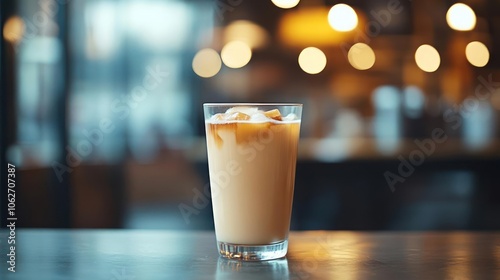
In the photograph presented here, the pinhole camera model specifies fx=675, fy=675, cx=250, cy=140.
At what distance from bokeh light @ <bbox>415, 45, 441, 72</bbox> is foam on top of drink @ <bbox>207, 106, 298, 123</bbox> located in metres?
2.82

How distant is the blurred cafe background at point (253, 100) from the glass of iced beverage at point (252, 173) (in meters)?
2.49

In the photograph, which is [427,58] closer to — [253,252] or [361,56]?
[361,56]

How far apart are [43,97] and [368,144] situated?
1711mm

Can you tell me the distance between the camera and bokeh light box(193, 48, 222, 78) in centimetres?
355

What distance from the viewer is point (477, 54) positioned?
372 centimetres

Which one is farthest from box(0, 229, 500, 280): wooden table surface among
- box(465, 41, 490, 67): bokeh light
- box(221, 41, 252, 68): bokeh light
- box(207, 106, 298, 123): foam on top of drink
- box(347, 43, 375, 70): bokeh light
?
box(465, 41, 490, 67): bokeh light

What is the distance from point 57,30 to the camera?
11.3 feet

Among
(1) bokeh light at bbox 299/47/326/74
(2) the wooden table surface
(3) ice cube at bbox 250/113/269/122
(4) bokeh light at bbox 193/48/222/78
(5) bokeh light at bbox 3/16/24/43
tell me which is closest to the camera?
(2) the wooden table surface

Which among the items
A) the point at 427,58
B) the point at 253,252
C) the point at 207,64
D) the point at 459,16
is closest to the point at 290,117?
the point at 253,252

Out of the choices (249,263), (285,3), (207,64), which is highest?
(285,3)

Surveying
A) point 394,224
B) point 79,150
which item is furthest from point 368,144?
point 79,150

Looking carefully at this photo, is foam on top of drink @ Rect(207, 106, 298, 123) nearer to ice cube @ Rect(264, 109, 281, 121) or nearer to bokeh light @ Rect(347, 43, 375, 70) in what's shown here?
ice cube @ Rect(264, 109, 281, 121)

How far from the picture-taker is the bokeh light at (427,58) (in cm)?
367

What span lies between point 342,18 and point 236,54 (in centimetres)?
61
